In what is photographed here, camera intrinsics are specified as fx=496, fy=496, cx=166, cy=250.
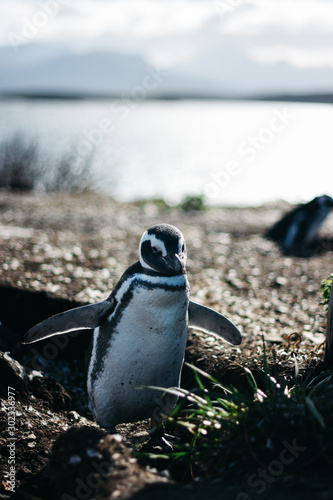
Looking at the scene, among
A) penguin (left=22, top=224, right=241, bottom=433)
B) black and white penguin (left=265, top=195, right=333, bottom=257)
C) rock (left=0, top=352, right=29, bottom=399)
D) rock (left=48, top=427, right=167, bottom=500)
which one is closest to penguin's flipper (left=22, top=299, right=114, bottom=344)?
penguin (left=22, top=224, right=241, bottom=433)

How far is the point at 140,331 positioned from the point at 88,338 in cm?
129

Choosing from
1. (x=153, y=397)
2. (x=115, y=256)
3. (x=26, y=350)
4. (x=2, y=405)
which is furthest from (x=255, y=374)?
(x=115, y=256)

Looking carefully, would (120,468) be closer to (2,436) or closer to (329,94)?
(2,436)

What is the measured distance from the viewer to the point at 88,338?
3824mm

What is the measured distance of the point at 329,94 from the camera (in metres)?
4.91

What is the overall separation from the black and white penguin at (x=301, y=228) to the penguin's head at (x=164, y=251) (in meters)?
Result: 4.55

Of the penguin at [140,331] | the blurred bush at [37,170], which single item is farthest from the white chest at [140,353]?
the blurred bush at [37,170]

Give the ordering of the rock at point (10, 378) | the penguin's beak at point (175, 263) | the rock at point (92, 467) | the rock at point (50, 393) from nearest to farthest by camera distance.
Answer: the rock at point (92, 467) < the penguin's beak at point (175, 263) < the rock at point (10, 378) < the rock at point (50, 393)

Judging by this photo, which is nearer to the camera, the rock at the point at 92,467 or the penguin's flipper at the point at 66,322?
the rock at the point at 92,467

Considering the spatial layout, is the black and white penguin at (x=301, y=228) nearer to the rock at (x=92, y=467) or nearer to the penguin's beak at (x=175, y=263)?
the penguin's beak at (x=175, y=263)

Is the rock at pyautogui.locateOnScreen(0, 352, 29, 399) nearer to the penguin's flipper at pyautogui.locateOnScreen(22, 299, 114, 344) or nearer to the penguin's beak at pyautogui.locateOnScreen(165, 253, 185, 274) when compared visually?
the penguin's flipper at pyautogui.locateOnScreen(22, 299, 114, 344)

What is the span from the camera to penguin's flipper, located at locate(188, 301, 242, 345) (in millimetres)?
2928

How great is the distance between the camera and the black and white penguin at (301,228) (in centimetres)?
707

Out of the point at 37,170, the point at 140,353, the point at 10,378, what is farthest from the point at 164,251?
the point at 37,170
